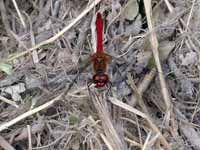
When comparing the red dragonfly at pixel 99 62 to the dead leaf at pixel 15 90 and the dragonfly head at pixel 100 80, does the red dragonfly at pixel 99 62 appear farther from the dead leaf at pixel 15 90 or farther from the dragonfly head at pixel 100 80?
the dead leaf at pixel 15 90

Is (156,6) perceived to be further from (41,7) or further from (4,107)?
(4,107)

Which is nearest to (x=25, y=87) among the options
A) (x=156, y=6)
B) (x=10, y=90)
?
(x=10, y=90)

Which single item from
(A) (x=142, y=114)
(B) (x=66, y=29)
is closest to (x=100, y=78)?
(A) (x=142, y=114)

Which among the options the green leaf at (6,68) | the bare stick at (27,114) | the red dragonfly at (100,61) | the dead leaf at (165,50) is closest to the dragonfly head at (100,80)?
the red dragonfly at (100,61)

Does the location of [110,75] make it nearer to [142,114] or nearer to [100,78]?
[100,78]

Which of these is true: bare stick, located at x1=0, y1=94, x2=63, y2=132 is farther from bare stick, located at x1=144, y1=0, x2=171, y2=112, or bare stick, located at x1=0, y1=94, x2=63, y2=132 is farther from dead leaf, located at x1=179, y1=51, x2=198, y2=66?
dead leaf, located at x1=179, y1=51, x2=198, y2=66

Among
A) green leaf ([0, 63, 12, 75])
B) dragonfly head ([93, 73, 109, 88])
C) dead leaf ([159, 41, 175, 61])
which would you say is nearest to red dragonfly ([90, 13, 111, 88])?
dragonfly head ([93, 73, 109, 88])
